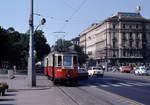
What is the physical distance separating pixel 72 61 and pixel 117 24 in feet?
302

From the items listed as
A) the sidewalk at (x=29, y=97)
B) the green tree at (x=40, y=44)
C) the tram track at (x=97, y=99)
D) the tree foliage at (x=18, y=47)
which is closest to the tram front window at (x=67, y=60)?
the sidewalk at (x=29, y=97)

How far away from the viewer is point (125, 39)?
390 feet

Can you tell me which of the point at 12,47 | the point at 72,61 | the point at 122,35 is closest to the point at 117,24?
the point at 122,35

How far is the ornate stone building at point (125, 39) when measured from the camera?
116438 mm

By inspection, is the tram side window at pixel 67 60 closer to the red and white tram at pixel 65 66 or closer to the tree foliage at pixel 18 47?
the red and white tram at pixel 65 66

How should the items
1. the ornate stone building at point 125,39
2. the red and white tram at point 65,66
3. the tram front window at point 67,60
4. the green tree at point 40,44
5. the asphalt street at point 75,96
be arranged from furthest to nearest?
the ornate stone building at point 125,39
the green tree at point 40,44
the tram front window at point 67,60
the red and white tram at point 65,66
the asphalt street at point 75,96

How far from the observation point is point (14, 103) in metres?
15.1

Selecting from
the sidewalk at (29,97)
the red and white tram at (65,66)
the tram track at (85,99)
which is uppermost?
the red and white tram at (65,66)

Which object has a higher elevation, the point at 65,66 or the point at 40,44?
the point at 40,44

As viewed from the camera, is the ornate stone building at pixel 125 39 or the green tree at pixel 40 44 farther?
the ornate stone building at pixel 125 39

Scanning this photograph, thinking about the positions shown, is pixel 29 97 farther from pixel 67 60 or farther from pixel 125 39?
pixel 125 39

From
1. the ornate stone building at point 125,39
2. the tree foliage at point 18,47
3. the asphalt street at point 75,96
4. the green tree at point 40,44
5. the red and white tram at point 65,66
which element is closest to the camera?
the asphalt street at point 75,96

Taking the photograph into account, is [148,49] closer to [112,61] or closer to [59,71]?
[112,61]

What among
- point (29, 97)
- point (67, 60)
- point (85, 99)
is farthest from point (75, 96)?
point (67, 60)
